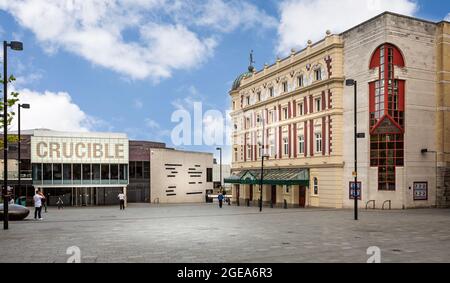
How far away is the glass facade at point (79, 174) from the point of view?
45906mm

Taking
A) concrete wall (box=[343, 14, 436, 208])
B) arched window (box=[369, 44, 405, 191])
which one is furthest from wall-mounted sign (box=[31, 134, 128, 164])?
arched window (box=[369, 44, 405, 191])

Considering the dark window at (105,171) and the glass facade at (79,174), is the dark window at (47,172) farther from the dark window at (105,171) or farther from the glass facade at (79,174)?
the dark window at (105,171)

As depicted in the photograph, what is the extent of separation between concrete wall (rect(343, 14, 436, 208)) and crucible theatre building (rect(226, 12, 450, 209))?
0.08 m

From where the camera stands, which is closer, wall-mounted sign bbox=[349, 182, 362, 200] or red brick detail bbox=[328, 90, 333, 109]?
wall-mounted sign bbox=[349, 182, 362, 200]

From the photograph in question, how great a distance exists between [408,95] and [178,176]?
32.2m

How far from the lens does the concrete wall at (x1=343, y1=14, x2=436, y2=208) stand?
3434 cm

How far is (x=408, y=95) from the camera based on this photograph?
3472 centimetres

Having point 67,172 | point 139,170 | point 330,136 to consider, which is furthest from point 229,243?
point 139,170

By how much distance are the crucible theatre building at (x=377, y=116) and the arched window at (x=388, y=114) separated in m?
0.08

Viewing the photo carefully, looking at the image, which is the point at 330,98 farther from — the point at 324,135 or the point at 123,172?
the point at 123,172

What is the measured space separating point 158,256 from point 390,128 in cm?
2677

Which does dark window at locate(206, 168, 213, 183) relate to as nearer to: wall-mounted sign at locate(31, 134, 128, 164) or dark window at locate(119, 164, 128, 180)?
dark window at locate(119, 164, 128, 180)
